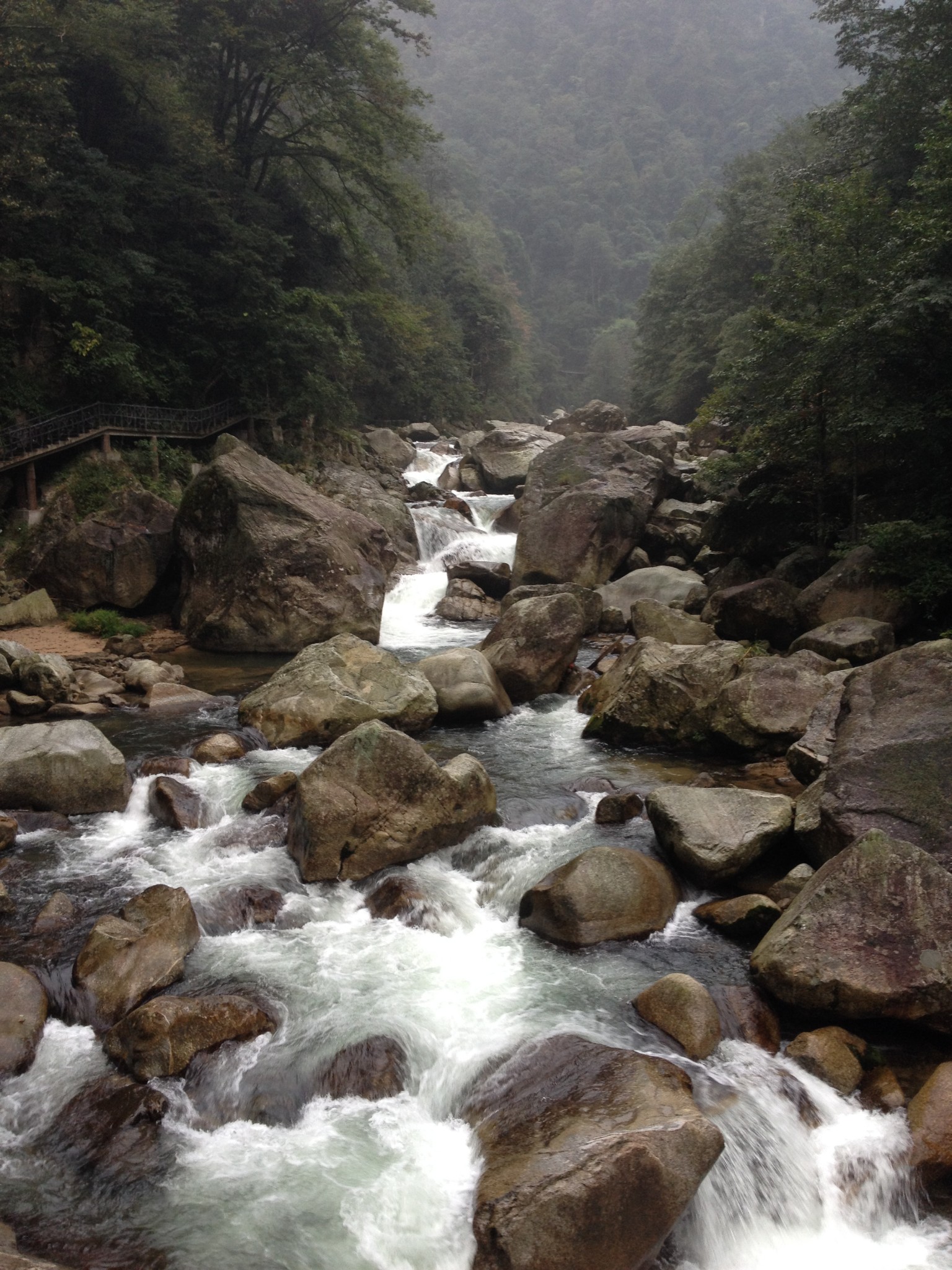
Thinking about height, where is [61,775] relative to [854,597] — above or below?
below

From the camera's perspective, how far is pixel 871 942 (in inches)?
204

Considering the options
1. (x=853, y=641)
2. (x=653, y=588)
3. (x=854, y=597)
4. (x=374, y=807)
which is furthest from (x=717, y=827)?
(x=653, y=588)

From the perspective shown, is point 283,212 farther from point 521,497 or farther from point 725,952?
point 725,952

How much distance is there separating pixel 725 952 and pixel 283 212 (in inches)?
1061

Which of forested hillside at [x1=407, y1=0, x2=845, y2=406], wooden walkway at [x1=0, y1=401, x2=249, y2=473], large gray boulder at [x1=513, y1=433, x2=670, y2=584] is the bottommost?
large gray boulder at [x1=513, y1=433, x2=670, y2=584]

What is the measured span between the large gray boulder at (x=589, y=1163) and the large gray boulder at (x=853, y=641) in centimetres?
697

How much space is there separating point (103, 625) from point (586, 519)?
10312 millimetres

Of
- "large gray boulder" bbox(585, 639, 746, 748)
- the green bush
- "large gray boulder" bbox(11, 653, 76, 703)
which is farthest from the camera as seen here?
the green bush

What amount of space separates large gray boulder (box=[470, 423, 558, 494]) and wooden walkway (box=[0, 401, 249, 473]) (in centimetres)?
871

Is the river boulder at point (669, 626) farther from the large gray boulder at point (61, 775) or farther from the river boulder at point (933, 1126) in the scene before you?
the river boulder at point (933, 1126)

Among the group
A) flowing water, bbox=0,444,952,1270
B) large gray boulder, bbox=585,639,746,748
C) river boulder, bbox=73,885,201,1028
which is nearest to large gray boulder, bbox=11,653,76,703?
flowing water, bbox=0,444,952,1270

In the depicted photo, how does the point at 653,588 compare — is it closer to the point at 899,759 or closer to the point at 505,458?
the point at 899,759

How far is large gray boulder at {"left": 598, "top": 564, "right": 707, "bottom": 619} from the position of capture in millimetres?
15828

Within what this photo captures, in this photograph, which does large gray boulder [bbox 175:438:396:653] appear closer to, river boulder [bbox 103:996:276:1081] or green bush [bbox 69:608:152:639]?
green bush [bbox 69:608:152:639]
